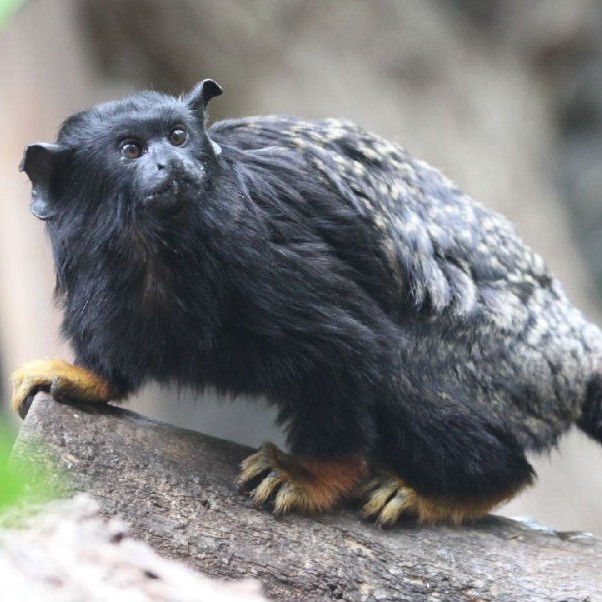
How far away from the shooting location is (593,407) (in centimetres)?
478

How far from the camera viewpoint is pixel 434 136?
9.04m

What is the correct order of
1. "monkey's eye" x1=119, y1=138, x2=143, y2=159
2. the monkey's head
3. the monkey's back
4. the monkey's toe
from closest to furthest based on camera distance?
the monkey's head → "monkey's eye" x1=119, y1=138, x2=143, y2=159 → the monkey's toe → the monkey's back

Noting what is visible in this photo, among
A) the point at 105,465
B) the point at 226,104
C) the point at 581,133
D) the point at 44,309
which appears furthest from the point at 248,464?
the point at 581,133

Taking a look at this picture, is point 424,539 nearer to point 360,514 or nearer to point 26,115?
point 360,514

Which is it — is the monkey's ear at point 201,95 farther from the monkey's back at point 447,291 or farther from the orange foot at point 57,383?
the orange foot at point 57,383

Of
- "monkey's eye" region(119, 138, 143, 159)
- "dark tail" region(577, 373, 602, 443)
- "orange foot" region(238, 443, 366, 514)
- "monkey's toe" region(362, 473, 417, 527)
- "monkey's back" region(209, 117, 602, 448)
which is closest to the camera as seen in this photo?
"monkey's eye" region(119, 138, 143, 159)

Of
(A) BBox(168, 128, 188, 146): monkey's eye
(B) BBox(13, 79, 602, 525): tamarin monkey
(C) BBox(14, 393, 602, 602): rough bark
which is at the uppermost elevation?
(A) BBox(168, 128, 188, 146): monkey's eye

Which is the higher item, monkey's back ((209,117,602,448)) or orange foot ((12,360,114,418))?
monkey's back ((209,117,602,448))

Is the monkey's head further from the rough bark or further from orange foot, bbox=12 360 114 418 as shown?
the rough bark

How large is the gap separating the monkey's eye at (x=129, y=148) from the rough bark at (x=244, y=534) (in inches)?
39.4

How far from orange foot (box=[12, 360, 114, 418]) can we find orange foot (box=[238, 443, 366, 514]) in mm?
675

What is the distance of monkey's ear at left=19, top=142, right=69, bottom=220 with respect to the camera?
12.4 feet

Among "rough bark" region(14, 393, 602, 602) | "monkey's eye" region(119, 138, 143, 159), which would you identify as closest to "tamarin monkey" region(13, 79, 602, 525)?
"monkey's eye" region(119, 138, 143, 159)

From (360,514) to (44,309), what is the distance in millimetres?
4376
